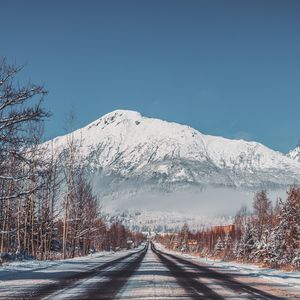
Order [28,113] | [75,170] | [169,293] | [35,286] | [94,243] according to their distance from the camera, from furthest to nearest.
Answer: [94,243]
[75,170]
[28,113]
[35,286]
[169,293]

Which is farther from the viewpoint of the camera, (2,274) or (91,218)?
(91,218)

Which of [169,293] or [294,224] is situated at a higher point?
[294,224]

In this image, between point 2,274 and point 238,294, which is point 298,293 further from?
point 2,274

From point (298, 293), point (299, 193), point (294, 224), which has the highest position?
point (299, 193)

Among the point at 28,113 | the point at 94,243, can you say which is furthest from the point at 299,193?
the point at 94,243

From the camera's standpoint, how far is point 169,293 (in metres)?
16.9

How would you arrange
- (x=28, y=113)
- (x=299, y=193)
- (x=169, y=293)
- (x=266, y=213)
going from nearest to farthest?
(x=169, y=293)
(x=28, y=113)
(x=299, y=193)
(x=266, y=213)

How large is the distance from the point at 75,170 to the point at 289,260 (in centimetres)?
2200

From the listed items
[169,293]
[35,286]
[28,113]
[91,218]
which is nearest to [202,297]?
[169,293]

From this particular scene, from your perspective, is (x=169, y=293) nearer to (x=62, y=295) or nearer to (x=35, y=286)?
(x=62, y=295)

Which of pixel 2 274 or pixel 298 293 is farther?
pixel 2 274

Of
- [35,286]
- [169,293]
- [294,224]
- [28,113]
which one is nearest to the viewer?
[169,293]

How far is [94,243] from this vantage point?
103 metres

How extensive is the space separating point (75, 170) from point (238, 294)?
34284 mm
